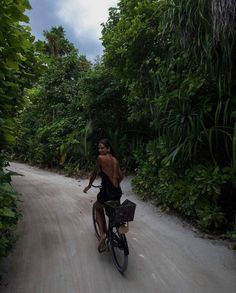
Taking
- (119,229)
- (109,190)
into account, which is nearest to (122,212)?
(119,229)

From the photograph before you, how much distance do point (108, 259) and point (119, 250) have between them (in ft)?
0.76

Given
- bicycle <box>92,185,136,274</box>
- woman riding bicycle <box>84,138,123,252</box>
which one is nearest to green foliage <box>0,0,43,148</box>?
woman riding bicycle <box>84,138,123,252</box>

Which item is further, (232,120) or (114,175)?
(232,120)

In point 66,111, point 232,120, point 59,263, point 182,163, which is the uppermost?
point 66,111

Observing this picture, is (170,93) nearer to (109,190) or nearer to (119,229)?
(109,190)

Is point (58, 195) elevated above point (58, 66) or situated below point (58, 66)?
below

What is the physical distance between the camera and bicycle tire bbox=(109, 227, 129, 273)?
172 inches

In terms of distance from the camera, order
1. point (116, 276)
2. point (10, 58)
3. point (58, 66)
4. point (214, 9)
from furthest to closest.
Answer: point (58, 66) → point (214, 9) → point (116, 276) → point (10, 58)

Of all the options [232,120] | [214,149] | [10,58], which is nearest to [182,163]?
[214,149]

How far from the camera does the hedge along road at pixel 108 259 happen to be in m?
Answer: 4.03

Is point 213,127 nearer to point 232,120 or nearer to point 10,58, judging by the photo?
point 232,120

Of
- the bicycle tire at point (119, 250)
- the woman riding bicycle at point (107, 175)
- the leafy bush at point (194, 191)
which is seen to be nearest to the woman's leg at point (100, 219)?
the woman riding bicycle at point (107, 175)

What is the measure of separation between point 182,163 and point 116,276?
10.6ft

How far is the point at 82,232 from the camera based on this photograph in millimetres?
5824
